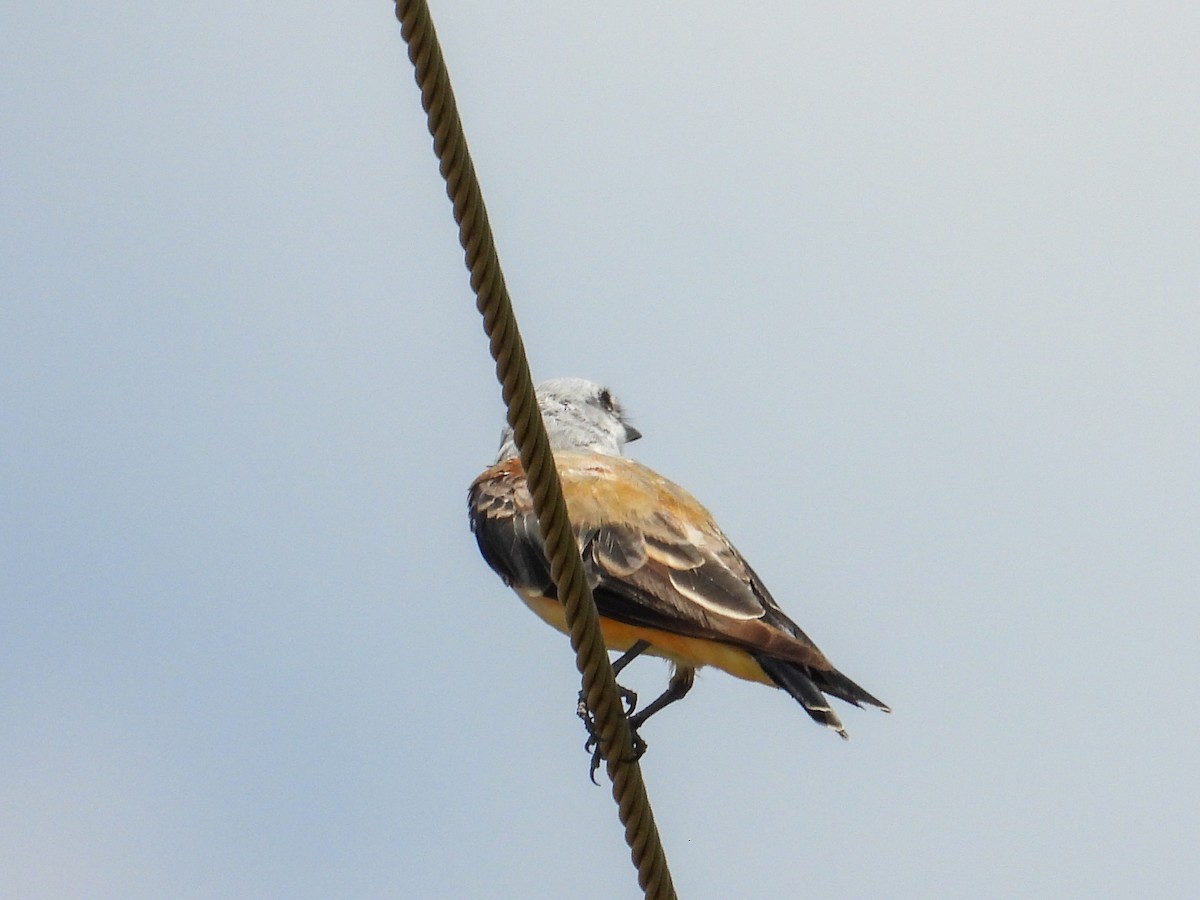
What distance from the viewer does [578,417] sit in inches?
426

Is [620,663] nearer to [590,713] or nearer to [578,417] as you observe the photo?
[590,713]

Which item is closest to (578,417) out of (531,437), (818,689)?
(818,689)

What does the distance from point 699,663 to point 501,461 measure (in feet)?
8.95

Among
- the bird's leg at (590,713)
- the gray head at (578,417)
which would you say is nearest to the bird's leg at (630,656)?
Answer: the bird's leg at (590,713)

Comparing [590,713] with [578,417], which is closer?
[590,713]

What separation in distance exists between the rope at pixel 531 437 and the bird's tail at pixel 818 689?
43.7 inches

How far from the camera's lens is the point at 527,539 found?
813cm

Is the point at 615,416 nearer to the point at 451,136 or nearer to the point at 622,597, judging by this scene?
the point at 622,597

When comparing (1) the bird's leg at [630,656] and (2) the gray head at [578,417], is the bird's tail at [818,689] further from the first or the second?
(2) the gray head at [578,417]

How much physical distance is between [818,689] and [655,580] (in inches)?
36.9

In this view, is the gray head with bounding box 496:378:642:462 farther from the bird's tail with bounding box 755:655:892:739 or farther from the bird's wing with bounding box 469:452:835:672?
the bird's tail with bounding box 755:655:892:739

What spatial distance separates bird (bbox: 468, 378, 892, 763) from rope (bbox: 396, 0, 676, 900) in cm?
114

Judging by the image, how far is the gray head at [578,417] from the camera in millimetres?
10602

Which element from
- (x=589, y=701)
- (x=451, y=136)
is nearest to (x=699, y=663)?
(x=589, y=701)
